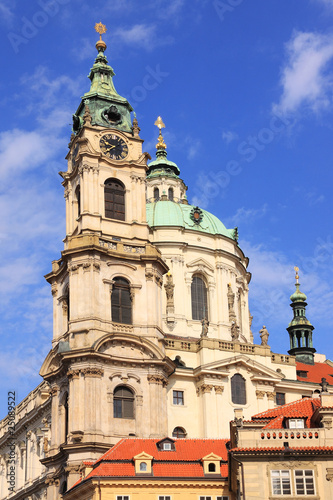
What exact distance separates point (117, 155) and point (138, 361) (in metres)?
16.7

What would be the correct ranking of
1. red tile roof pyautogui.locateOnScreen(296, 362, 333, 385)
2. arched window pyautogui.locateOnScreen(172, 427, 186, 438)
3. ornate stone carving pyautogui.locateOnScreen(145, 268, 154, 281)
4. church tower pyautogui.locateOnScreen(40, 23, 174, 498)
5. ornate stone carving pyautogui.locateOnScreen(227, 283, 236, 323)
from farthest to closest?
red tile roof pyautogui.locateOnScreen(296, 362, 333, 385) → ornate stone carving pyautogui.locateOnScreen(227, 283, 236, 323) → ornate stone carving pyautogui.locateOnScreen(145, 268, 154, 281) → arched window pyautogui.locateOnScreen(172, 427, 186, 438) → church tower pyautogui.locateOnScreen(40, 23, 174, 498)

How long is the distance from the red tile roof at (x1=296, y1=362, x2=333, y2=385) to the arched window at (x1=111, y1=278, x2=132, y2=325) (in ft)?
63.7

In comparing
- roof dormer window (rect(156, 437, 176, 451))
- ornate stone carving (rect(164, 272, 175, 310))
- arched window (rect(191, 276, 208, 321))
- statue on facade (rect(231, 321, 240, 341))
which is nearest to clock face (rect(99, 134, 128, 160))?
ornate stone carving (rect(164, 272, 175, 310))

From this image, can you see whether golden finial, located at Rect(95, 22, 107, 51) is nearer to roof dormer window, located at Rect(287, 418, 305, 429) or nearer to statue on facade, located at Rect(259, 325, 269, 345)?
statue on facade, located at Rect(259, 325, 269, 345)

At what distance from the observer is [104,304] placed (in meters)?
61.1

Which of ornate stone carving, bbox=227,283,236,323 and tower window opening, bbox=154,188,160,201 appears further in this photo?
tower window opening, bbox=154,188,160,201

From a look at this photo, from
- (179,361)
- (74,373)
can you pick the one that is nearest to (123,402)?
(74,373)

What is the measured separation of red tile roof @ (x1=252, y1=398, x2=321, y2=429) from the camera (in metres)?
43.1

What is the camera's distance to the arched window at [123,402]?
58844mm

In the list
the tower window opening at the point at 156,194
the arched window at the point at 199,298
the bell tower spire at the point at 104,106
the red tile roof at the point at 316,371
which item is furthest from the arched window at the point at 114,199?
the red tile roof at the point at 316,371

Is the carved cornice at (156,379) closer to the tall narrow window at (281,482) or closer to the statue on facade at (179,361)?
the statue on facade at (179,361)

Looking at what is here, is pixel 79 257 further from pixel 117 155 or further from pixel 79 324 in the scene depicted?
pixel 117 155

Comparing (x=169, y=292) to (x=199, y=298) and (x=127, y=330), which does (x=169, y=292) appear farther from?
(x=127, y=330)

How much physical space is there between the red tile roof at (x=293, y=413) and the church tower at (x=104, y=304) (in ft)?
47.2
